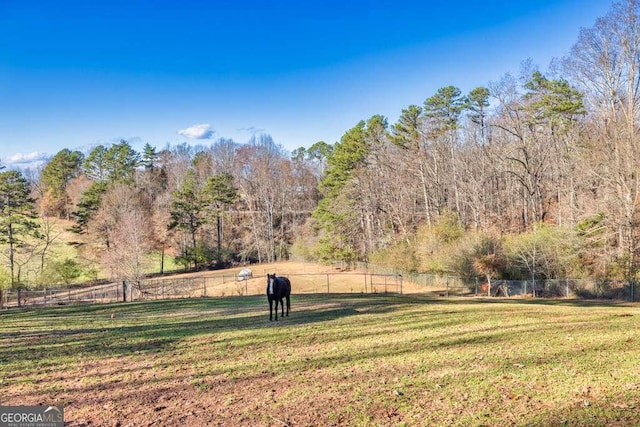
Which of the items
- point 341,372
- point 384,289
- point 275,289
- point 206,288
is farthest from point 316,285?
point 341,372

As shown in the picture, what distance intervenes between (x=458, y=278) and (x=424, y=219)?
18.7 m

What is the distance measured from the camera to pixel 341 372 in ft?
23.4

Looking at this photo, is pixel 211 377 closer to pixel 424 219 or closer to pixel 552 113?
pixel 552 113

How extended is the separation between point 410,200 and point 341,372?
143 feet

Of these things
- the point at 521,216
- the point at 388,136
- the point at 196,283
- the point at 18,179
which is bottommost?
the point at 196,283

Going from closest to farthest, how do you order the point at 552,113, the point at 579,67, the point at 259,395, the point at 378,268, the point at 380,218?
the point at 259,395
the point at 579,67
the point at 552,113
the point at 378,268
the point at 380,218

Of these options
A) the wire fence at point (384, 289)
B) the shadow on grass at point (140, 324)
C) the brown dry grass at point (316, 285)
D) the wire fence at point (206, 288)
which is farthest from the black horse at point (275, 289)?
the wire fence at point (206, 288)

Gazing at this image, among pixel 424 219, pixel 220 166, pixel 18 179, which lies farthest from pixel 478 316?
pixel 220 166

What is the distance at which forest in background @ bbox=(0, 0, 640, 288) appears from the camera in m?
26.7

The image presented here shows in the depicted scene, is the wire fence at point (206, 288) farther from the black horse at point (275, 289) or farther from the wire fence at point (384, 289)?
the black horse at point (275, 289)

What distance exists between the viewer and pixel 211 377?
23.6 feet

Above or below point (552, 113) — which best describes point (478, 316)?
below

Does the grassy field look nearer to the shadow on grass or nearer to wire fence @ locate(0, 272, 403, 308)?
the shadow on grass

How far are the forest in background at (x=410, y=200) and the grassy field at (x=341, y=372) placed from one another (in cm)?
1783
